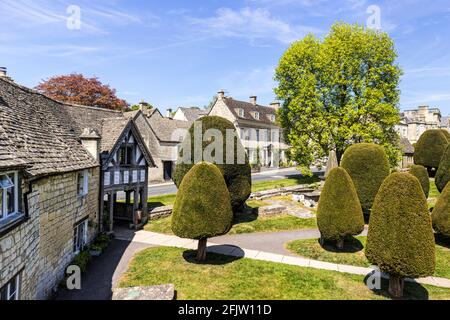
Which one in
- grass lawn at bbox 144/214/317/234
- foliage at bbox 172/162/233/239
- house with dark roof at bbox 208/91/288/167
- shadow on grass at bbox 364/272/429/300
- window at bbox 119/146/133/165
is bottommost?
shadow on grass at bbox 364/272/429/300

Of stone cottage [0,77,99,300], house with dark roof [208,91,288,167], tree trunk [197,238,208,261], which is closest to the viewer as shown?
stone cottage [0,77,99,300]

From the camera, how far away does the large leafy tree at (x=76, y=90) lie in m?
40.6

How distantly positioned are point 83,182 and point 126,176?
437cm

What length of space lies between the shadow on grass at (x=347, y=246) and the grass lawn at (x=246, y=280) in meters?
3.04

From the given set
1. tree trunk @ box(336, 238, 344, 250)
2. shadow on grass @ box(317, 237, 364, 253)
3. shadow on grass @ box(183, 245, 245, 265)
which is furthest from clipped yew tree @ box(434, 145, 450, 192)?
shadow on grass @ box(183, 245, 245, 265)

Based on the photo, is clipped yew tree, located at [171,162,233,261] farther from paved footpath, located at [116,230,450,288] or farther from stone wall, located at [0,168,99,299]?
stone wall, located at [0,168,99,299]

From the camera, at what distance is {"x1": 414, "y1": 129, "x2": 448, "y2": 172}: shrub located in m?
35.1

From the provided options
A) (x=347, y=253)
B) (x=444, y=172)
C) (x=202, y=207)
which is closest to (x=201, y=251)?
(x=202, y=207)

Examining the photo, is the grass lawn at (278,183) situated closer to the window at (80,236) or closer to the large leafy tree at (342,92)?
the large leafy tree at (342,92)

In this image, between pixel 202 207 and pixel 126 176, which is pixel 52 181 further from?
pixel 126 176

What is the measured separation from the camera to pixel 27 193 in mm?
8102

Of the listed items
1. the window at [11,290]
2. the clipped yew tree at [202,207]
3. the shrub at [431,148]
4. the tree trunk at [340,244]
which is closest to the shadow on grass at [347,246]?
the tree trunk at [340,244]

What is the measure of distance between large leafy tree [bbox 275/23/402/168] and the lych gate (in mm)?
16420

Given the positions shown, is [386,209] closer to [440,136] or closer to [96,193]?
[96,193]
